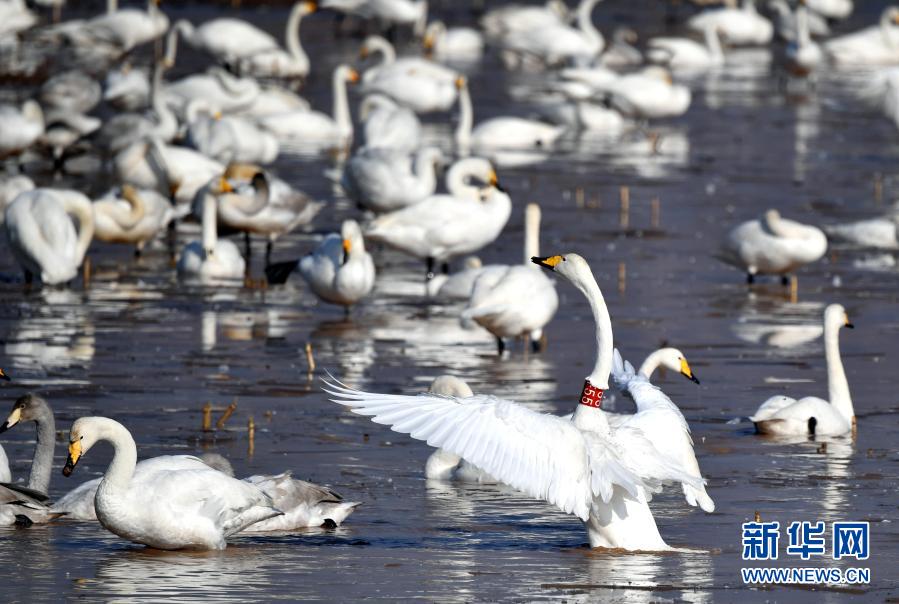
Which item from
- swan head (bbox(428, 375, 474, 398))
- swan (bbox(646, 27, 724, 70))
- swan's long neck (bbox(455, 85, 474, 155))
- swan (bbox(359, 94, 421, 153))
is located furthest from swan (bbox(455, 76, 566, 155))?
swan head (bbox(428, 375, 474, 398))

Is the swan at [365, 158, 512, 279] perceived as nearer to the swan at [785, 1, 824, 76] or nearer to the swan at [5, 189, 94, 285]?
the swan at [5, 189, 94, 285]

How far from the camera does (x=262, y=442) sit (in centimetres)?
1054

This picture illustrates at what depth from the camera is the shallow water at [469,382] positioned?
800 cm

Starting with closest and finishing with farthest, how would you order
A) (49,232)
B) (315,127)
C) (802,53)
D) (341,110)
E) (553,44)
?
(49,232), (315,127), (341,110), (553,44), (802,53)

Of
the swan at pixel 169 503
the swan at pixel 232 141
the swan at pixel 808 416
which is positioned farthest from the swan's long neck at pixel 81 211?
the swan at pixel 169 503

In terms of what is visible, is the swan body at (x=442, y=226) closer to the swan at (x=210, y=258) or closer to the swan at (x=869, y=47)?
the swan at (x=210, y=258)

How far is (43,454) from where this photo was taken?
9211mm

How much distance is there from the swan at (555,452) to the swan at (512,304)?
186 inches

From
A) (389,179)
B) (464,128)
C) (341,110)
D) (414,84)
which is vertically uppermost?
(414,84)

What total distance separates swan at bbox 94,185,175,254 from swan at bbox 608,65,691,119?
12364 millimetres

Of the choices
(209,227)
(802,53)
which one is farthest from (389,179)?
(802,53)

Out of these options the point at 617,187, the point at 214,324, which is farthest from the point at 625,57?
the point at 214,324

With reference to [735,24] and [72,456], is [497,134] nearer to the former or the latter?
[735,24]

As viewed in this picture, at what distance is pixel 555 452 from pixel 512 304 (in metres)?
5.15
